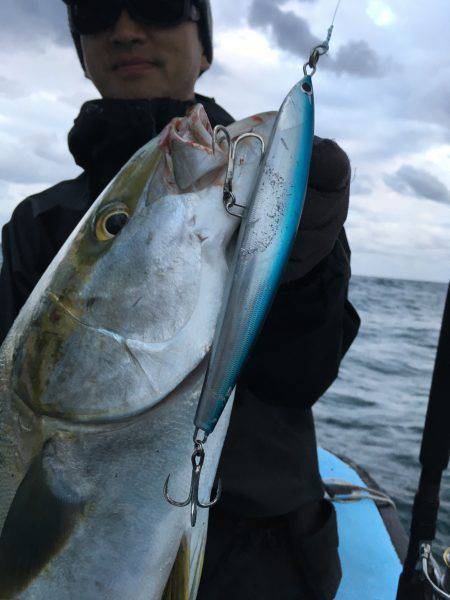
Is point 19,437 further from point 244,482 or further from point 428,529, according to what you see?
point 428,529

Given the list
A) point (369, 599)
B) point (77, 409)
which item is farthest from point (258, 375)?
point (369, 599)

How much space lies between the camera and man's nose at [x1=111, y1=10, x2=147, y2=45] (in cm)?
227

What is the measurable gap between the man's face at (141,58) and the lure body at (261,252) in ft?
4.76

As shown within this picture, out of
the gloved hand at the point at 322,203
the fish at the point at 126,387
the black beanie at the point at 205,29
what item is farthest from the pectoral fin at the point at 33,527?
the black beanie at the point at 205,29

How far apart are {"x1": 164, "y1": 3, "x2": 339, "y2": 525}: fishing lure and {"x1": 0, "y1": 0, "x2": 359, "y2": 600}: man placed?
37cm

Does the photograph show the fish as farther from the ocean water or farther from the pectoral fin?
the ocean water

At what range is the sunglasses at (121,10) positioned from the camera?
7.41ft

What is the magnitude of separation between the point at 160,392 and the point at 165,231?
1.13 ft

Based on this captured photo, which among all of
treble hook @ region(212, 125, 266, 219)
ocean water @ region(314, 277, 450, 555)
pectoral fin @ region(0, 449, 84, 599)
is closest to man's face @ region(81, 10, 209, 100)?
treble hook @ region(212, 125, 266, 219)

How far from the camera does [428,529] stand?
5.86ft

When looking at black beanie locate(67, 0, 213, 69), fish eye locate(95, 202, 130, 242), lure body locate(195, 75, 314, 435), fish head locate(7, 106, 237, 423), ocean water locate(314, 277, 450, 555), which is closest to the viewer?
lure body locate(195, 75, 314, 435)

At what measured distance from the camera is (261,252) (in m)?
1.03

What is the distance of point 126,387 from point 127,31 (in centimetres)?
170

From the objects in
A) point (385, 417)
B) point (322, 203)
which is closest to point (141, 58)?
point (322, 203)
